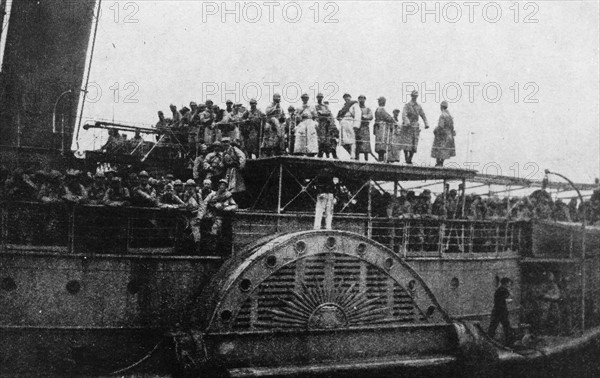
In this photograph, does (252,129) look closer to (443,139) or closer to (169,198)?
(169,198)

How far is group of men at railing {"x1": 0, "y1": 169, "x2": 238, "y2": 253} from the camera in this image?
10680mm

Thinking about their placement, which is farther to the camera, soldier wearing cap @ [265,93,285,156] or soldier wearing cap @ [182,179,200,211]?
soldier wearing cap @ [265,93,285,156]

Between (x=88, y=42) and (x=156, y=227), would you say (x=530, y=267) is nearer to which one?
(x=156, y=227)

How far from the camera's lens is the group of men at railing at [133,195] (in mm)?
10680

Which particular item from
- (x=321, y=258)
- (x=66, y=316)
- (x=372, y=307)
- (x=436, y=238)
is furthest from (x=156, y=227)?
(x=436, y=238)

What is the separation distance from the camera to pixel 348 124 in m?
14.0

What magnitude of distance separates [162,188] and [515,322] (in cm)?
957

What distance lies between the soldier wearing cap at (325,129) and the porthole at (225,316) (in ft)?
16.1

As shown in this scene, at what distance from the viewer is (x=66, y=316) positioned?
33.3 ft

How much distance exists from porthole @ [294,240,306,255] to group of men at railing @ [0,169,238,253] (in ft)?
4.73

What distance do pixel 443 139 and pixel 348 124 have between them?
262 cm

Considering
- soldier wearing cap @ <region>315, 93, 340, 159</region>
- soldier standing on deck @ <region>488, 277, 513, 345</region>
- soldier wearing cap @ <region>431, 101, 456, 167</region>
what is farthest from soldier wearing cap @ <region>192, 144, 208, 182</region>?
soldier standing on deck @ <region>488, 277, 513, 345</region>

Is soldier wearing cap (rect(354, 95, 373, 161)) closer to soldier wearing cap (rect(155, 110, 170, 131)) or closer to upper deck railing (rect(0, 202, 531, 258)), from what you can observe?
upper deck railing (rect(0, 202, 531, 258))

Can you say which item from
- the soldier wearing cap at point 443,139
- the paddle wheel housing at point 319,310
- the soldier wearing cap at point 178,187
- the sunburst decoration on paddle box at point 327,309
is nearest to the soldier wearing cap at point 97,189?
the soldier wearing cap at point 178,187
